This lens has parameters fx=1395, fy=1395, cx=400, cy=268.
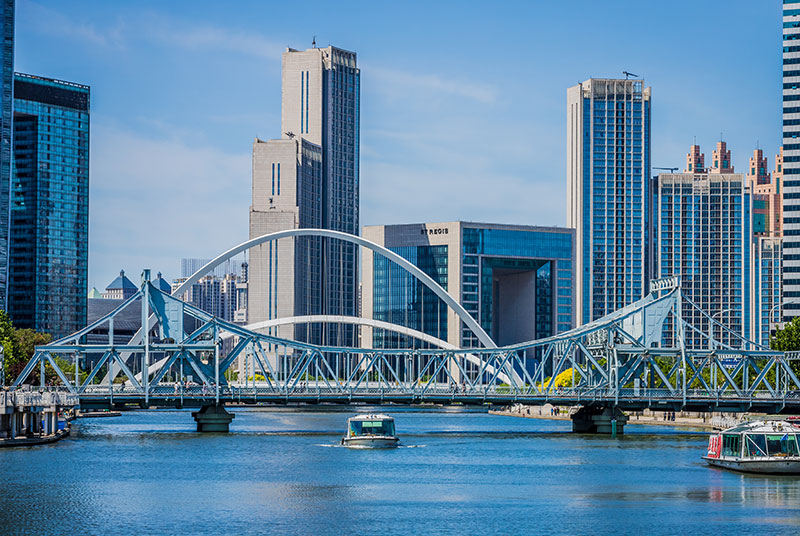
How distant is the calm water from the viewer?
221 feet

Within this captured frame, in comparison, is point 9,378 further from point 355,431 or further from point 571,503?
point 571,503

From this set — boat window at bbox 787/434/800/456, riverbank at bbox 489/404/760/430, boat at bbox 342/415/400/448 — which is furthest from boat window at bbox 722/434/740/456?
riverbank at bbox 489/404/760/430

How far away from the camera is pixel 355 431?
12138 cm

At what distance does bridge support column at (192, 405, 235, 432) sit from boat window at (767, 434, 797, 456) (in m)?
61.6

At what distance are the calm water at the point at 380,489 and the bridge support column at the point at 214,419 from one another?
1231 centimetres

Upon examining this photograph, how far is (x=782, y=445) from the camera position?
305 ft

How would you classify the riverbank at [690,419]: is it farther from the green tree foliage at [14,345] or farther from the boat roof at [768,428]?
the green tree foliage at [14,345]

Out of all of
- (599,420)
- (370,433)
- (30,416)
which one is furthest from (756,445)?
(30,416)

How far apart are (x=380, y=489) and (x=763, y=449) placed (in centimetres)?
2704

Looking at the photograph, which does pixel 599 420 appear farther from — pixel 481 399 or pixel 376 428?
pixel 376 428

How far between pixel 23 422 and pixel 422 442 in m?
35.0

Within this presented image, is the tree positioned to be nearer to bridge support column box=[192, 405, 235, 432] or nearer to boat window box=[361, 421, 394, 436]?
boat window box=[361, 421, 394, 436]

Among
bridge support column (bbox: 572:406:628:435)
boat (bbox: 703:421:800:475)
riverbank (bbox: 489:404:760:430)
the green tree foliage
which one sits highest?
the green tree foliage

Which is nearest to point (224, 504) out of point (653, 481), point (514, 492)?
point (514, 492)
